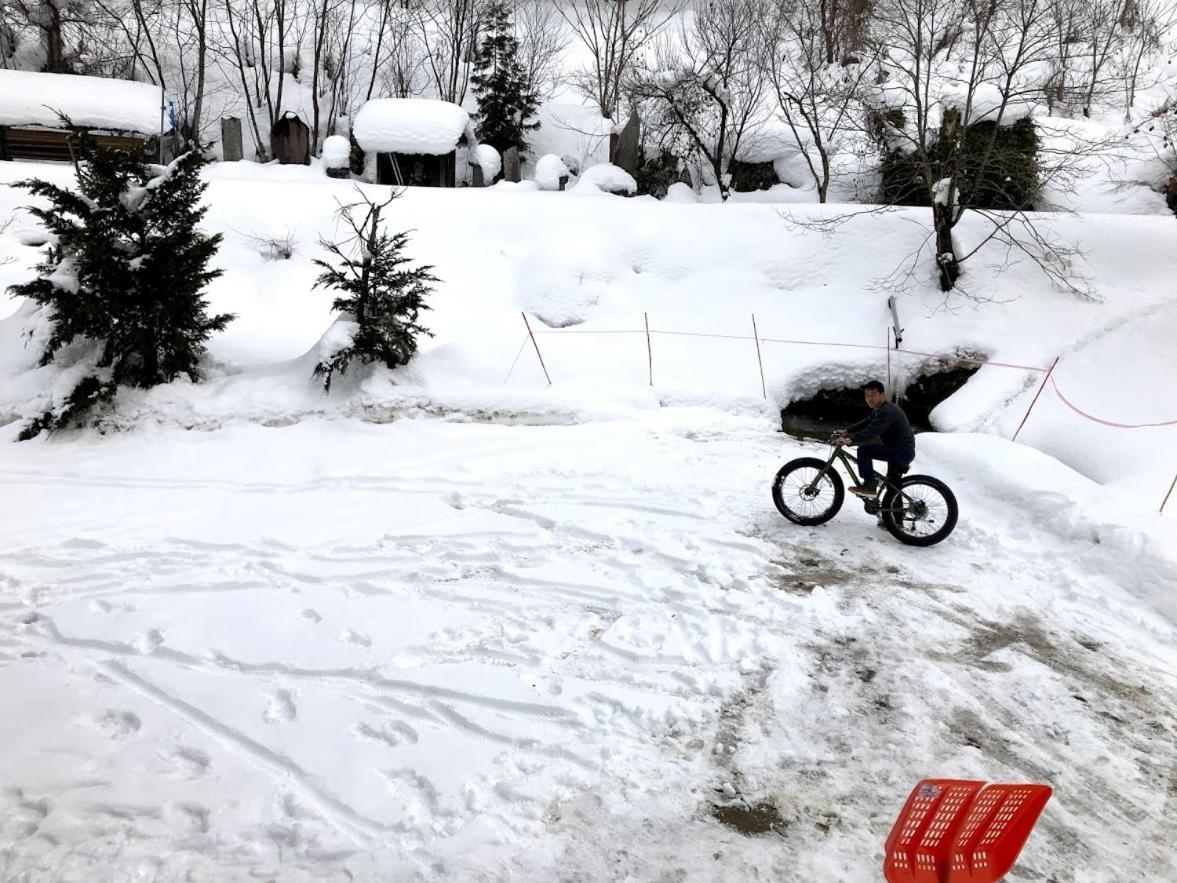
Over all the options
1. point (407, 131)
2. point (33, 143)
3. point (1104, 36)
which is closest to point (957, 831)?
point (407, 131)

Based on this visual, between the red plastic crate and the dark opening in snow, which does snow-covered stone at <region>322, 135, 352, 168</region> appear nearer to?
the dark opening in snow

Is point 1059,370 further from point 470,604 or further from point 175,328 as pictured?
point 175,328

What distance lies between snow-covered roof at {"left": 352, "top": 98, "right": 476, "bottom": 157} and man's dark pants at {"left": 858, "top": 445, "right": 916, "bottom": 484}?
18.1m

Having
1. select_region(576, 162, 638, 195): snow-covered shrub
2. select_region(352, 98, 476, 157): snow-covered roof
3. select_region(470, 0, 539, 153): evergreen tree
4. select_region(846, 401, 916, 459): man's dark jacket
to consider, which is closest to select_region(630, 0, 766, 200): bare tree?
select_region(576, 162, 638, 195): snow-covered shrub

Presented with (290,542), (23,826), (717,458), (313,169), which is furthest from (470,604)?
(313,169)

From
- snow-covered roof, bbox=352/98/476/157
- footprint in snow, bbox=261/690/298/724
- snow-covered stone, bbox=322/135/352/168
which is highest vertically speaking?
snow-covered roof, bbox=352/98/476/157

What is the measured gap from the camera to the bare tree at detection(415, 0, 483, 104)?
28.9 meters

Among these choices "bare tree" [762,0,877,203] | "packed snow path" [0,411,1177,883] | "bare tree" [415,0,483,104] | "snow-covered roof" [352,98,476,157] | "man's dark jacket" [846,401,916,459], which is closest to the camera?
"packed snow path" [0,411,1177,883]

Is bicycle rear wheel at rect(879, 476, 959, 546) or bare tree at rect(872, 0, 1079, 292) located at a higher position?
bare tree at rect(872, 0, 1079, 292)

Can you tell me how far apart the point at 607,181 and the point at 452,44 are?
1428 centimetres

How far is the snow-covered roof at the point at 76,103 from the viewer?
2061 cm

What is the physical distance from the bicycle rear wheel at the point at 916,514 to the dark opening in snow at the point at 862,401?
556 centimetres

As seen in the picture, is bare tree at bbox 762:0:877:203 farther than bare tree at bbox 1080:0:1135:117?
No

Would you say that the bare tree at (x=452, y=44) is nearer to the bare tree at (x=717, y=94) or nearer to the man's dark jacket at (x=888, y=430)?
the bare tree at (x=717, y=94)
